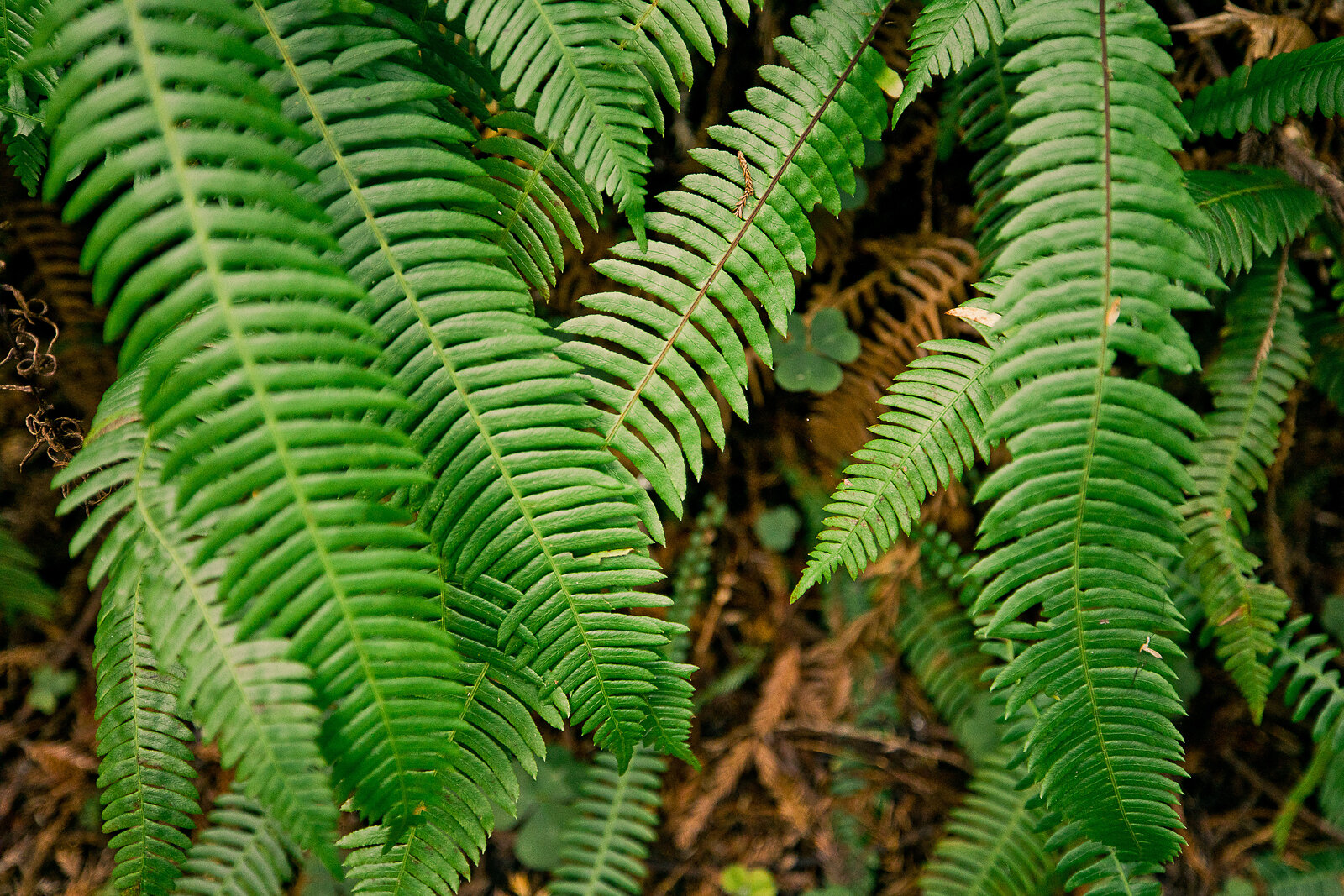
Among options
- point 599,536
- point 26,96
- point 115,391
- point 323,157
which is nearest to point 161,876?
point 115,391

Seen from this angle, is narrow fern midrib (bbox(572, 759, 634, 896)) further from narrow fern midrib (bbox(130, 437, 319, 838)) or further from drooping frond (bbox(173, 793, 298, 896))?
narrow fern midrib (bbox(130, 437, 319, 838))

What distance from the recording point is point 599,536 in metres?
1.22

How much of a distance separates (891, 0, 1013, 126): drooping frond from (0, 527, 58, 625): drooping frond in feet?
8.29

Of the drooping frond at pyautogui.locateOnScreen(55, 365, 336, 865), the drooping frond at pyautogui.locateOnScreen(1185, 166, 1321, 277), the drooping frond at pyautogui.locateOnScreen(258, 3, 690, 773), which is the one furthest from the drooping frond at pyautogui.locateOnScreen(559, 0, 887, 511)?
the drooping frond at pyautogui.locateOnScreen(1185, 166, 1321, 277)

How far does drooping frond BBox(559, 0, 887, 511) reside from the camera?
1.34 metres

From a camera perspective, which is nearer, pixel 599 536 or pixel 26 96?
pixel 599 536

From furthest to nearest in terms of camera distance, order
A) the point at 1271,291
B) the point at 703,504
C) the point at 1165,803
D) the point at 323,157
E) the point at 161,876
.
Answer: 1. the point at 703,504
2. the point at 1271,291
3. the point at 161,876
4. the point at 1165,803
5. the point at 323,157

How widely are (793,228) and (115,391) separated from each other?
1384 mm

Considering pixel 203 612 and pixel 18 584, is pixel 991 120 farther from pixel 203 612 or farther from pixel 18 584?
pixel 18 584

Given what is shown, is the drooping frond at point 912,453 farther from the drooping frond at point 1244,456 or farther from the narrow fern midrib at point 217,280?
the narrow fern midrib at point 217,280

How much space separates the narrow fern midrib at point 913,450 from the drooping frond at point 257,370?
32.1 inches

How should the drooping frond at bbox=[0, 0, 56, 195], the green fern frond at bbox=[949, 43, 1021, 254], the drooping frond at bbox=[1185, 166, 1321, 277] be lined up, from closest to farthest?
the drooping frond at bbox=[0, 0, 56, 195]
the drooping frond at bbox=[1185, 166, 1321, 277]
the green fern frond at bbox=[949, 43, 1021, 254]

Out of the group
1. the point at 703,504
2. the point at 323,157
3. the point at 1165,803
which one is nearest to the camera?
the point at 323,157

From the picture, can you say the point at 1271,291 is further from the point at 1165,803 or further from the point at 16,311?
the point at 16,311
